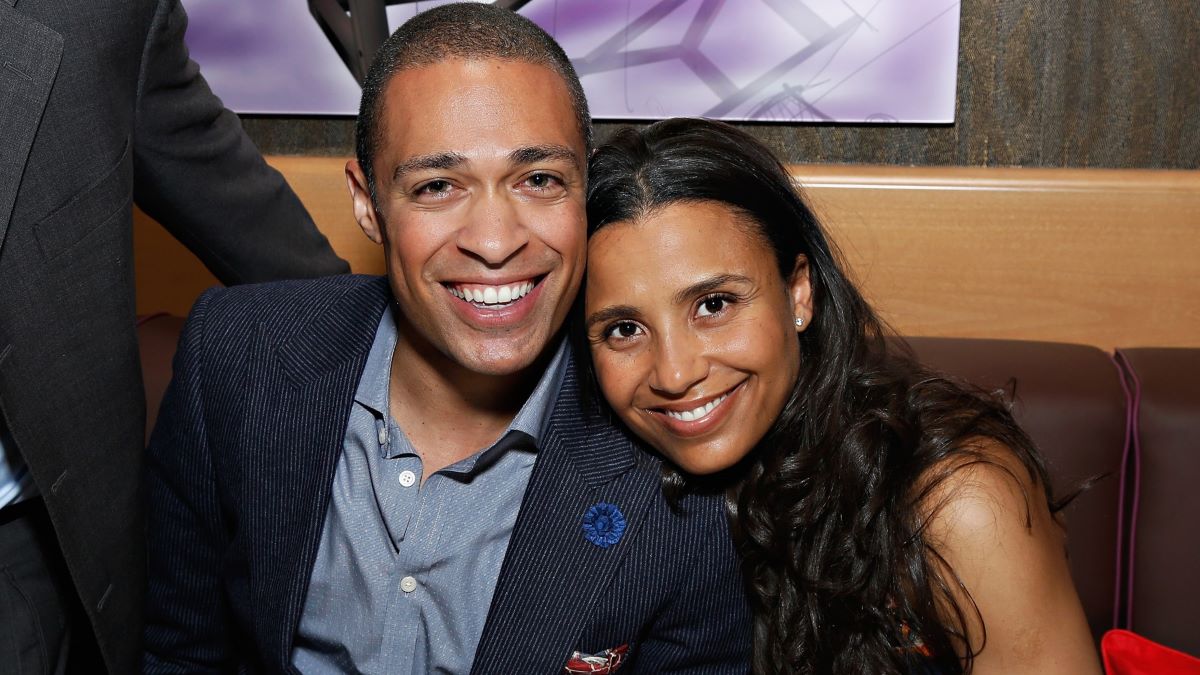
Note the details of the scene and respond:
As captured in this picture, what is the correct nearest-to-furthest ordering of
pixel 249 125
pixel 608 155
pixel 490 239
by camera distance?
pixel 490 239 → pixel 608 155 → pixel 249 125

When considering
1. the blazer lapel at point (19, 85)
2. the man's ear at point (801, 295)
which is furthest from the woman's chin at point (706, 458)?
the blazer lapel at point (19, 85)

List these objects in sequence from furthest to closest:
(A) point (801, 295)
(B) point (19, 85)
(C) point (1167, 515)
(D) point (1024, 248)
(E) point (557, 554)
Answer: (D) point (1024, 248) → (C) point (1167, 515) → (A) point (801, 295) → (E) point (557, 554) → (B) point (19, 85)

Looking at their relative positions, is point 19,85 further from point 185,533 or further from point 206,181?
point 185,533

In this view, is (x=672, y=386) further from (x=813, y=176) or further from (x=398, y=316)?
(x=813, y=176)

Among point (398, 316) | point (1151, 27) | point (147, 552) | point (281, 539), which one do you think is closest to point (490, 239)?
point (398, 316)

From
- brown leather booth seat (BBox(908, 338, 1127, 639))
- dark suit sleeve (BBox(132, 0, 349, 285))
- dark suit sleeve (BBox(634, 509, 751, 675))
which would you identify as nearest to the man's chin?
dark suit sleeve (BBox(634, 509, 751, 675))

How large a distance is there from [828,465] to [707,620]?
27cm

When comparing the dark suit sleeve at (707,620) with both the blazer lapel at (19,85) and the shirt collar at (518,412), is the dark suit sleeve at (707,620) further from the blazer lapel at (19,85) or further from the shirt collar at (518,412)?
the blazer lapel at (19,85)

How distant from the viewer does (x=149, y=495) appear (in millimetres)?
1631

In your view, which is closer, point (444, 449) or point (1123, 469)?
point (444, 449)

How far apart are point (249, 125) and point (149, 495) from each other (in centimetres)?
92

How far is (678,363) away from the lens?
1.36m

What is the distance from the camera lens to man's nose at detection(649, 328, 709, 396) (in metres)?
1.35

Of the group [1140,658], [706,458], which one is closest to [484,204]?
[706,458]
